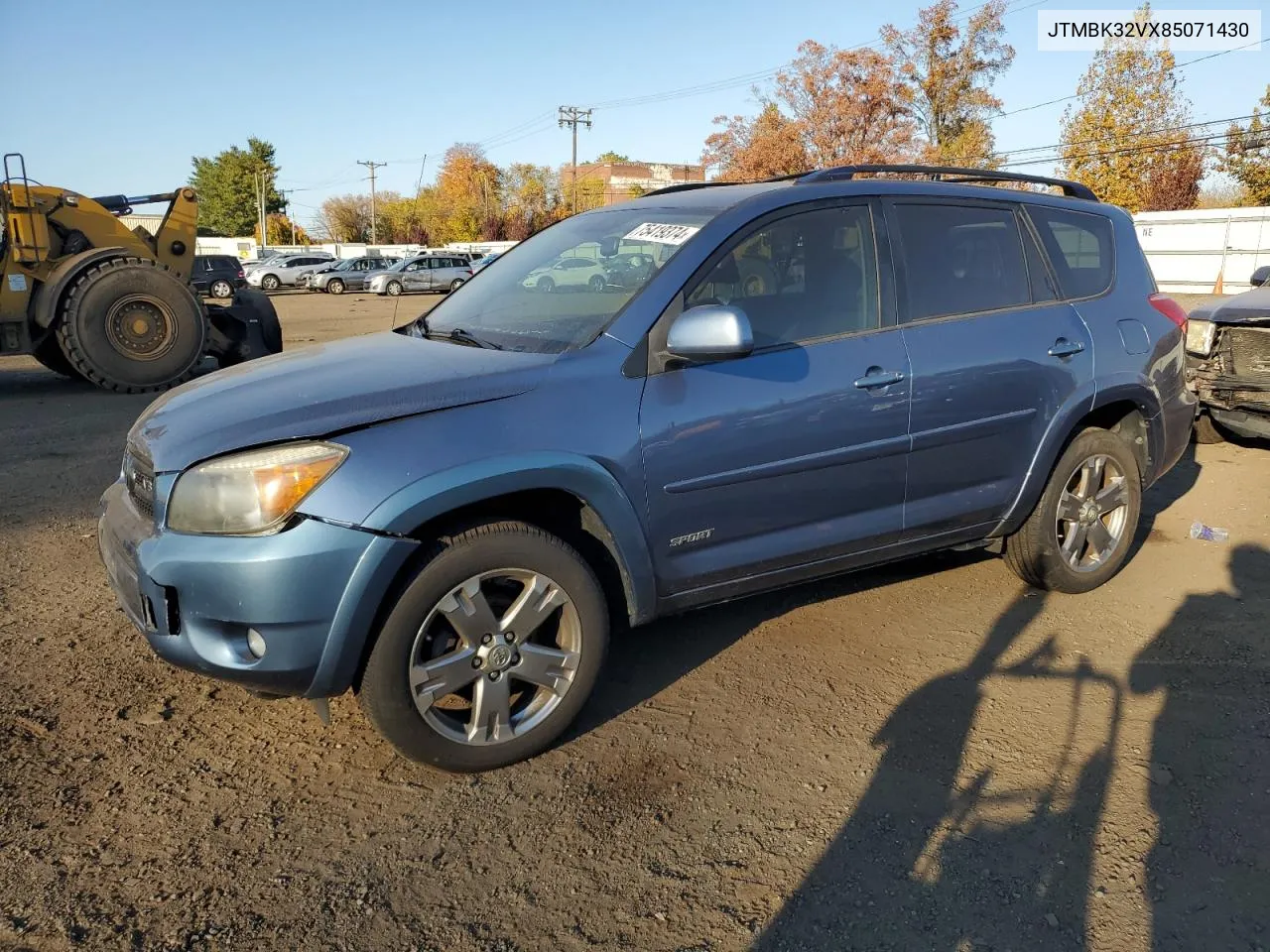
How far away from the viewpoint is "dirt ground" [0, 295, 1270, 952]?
237 centimetres

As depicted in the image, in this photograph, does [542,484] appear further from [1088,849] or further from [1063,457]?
[1063,457]

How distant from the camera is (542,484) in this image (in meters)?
2.87

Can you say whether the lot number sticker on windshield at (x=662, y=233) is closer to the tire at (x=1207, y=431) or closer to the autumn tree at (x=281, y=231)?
the tire at (x=1207, y=431)

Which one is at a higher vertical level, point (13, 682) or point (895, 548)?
point (895, 548)

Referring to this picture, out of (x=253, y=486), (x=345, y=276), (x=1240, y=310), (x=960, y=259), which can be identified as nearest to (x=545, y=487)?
(x=253, y=486)

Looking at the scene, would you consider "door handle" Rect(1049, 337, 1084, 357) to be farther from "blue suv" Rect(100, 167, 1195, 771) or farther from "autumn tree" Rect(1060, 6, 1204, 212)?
"autumn tree" Rect(1060, 6, 1204, 212)

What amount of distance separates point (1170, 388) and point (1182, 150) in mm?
35211

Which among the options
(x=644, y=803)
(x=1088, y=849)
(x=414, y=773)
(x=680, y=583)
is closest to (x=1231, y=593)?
(x=1088, y=849)

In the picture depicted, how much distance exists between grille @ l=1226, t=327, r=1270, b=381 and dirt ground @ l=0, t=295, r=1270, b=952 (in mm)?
3397

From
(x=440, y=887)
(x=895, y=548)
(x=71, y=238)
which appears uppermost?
(x=71, y=238)

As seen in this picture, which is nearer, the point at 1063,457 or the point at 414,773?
the point at 414,773

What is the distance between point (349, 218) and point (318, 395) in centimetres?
9447

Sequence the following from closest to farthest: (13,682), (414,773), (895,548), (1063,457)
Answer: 1. (414,773)
2. (13,682)
3. (895,548)
4. (1063,457)

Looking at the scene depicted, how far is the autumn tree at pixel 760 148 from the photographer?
127ft
